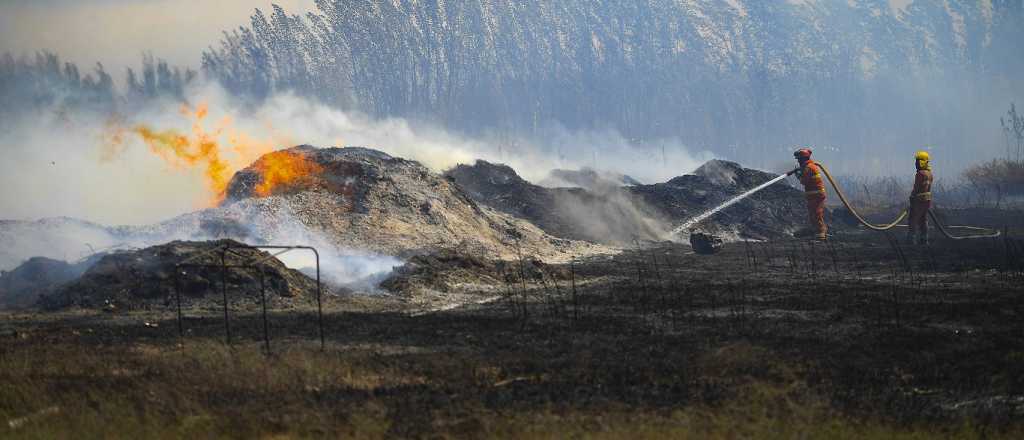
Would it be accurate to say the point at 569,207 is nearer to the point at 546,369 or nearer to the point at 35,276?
the point at 35,276

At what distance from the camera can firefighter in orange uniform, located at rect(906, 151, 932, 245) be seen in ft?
151

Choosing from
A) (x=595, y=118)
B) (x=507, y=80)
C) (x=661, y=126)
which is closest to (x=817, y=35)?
(x=661, y=126)

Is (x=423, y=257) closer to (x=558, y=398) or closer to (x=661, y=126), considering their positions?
(x=558, y=398)

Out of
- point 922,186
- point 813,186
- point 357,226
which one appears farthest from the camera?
point 813,186

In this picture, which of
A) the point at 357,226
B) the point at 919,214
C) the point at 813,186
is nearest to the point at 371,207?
the point at 357,226

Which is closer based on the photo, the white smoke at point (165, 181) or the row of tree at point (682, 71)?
the white smoke at point (165, 181)

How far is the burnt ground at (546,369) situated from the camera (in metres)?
13.2

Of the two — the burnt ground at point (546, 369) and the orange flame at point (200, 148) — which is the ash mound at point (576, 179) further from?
the burnt ground at point (546, 369)

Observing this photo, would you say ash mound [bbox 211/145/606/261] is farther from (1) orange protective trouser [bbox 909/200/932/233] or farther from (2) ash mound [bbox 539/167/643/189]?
(2) ash mound [bbox 539/167/643/189]

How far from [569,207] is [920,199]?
21879 millimetres

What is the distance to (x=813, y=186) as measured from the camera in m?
48.9

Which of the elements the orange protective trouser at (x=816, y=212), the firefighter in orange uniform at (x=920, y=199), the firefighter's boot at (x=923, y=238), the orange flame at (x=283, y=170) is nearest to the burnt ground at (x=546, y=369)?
the orange flame at (x=283, y=170)

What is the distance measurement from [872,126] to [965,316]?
12374 cm

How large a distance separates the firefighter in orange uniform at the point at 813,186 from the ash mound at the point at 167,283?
29.1 meters
